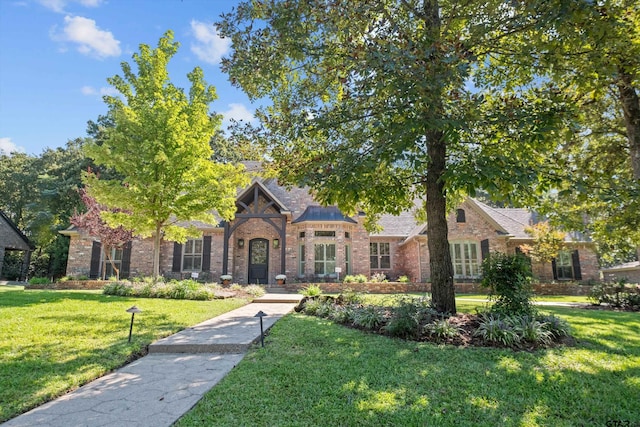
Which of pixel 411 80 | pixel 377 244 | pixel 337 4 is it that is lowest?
pixel 377 244

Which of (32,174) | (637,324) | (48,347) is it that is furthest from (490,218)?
(32,174)

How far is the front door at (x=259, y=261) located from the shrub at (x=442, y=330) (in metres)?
13.7

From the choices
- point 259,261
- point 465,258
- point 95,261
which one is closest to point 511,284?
point 465,258

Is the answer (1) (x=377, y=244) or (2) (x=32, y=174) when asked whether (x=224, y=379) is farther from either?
(2) (x=32, y=174)

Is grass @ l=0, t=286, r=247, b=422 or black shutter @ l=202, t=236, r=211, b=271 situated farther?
black shutter @ l=202, t=236, r=211, b=271

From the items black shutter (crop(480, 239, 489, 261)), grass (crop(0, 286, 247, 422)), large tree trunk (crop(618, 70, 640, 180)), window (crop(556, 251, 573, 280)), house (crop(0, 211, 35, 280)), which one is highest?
large tree trunk (crop(618, 70, 640, 180))

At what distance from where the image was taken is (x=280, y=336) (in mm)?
5996

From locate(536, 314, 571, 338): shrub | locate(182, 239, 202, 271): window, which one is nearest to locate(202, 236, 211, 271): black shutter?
locate(182, 239, 202, 271): window

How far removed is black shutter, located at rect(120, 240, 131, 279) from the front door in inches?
263

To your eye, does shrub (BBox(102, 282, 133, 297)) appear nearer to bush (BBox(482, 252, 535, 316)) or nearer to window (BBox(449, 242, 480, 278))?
bush (BBox(482, 252, 535, 316))

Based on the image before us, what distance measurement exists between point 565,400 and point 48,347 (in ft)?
22.6

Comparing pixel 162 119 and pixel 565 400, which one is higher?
pixel 162 119

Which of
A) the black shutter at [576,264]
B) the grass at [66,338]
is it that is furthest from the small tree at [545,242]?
the grass at [66,338]

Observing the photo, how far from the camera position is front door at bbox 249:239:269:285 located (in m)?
18.5
